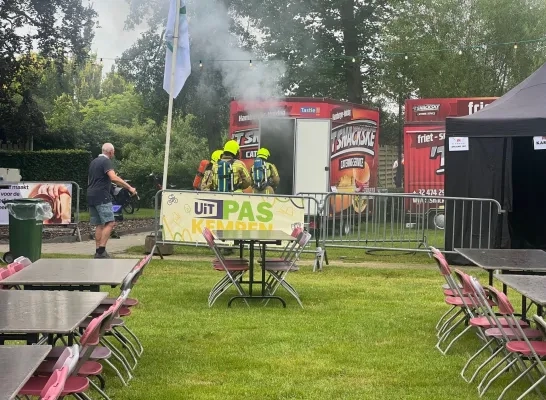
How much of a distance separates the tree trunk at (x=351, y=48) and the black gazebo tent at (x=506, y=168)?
17927 mm

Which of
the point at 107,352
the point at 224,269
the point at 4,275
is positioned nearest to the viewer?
the point at 107,352

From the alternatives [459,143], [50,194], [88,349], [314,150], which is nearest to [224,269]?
[88,349]

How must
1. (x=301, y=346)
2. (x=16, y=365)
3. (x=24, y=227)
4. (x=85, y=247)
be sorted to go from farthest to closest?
(x=85, y=247)
(x=24, y=227)
(x=301, y=346)
(x=16, y=365)

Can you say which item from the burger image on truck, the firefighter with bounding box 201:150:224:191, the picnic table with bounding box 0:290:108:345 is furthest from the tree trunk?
the picnic table with bounding box 0:290:108:345

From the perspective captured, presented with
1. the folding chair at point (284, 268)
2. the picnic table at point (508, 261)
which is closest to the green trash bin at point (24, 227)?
the folding chair at point (284, 268)

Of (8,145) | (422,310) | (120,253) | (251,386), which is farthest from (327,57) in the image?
(251,386)

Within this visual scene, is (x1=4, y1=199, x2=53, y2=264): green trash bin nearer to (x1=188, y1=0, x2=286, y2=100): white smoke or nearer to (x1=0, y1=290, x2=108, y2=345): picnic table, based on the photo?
(x1=0, y1=290, x2=108, y2=345): picnic table

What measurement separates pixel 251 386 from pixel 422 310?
3593mm

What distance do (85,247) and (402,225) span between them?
17.8 ft

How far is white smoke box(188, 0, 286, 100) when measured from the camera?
2386cm

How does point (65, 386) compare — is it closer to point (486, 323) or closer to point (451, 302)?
point (486, 323)

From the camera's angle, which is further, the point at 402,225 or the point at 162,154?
the point at 162,154

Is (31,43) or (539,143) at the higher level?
(31,43)

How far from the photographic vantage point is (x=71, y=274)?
20.6 feet
